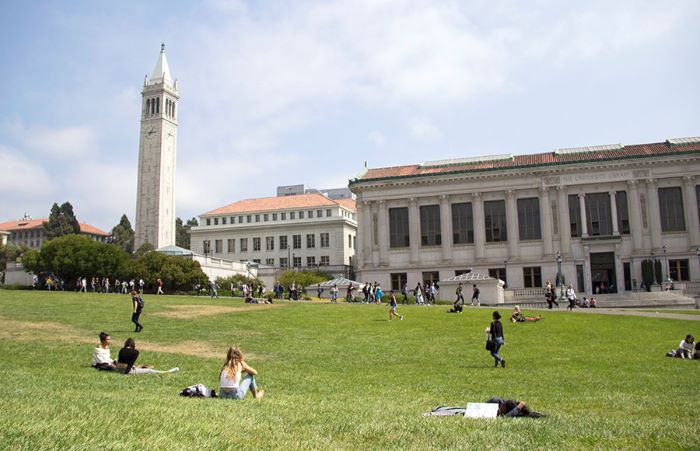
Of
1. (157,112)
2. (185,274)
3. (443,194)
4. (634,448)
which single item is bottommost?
(634,448)

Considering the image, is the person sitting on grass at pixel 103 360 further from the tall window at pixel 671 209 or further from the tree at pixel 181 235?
the tree at pixel 181 235

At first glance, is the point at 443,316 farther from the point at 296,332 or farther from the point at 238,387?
the point at 238,387

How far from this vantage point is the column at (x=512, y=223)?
75.1 metres

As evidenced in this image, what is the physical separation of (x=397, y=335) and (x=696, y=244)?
174 feet

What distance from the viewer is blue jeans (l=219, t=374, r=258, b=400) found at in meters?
14.3

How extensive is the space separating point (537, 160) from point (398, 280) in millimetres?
23748

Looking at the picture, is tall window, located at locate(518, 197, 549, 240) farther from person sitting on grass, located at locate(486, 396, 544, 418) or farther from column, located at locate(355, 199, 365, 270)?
person sitting on grass, located at locate(486, 396, 544, 418)

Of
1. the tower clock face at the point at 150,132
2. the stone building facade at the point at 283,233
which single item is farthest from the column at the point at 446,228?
the tower clock face at the point at 150,132

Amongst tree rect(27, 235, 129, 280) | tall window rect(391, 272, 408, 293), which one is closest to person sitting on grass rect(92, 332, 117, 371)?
tall window rect(391, 272, 408, 293)

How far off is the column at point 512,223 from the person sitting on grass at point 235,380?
64.1m

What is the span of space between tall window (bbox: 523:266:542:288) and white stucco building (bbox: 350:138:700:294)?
12cm

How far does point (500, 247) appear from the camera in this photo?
249 feet

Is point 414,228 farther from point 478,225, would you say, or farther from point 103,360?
point 103,360

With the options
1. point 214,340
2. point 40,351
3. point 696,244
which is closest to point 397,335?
point 214,340
